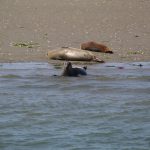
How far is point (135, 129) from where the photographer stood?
7.92 meters

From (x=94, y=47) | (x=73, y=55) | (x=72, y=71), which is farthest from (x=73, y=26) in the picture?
(x=72, y=71)

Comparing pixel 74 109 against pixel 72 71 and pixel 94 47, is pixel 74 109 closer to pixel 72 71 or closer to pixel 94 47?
pixel 72 71

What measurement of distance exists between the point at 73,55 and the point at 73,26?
4231 mm

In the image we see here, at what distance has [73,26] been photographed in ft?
60.6

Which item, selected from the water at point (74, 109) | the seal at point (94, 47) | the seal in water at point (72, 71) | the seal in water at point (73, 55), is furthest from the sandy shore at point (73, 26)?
the seal in water at point (72, 71)

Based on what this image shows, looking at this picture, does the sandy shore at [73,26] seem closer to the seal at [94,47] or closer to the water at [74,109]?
the seal at [94,47]

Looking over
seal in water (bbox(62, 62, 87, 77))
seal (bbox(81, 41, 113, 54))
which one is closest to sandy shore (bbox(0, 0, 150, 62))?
seal (bbox(81, 41, 113, 54))

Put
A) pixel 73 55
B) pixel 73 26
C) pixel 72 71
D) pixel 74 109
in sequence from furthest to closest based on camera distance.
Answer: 1. pixel 73 26
2. pixel 73 55
3. pixel 72 71
4. pixel 74 109

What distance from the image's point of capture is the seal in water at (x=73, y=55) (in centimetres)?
1432

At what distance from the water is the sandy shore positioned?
219 centimetres

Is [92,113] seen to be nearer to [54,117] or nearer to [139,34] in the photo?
[54,117]

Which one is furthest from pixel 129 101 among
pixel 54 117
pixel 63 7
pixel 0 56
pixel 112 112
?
pixel 63 7

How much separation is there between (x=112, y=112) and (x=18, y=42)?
7901mm

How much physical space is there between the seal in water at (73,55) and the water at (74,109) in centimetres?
79
